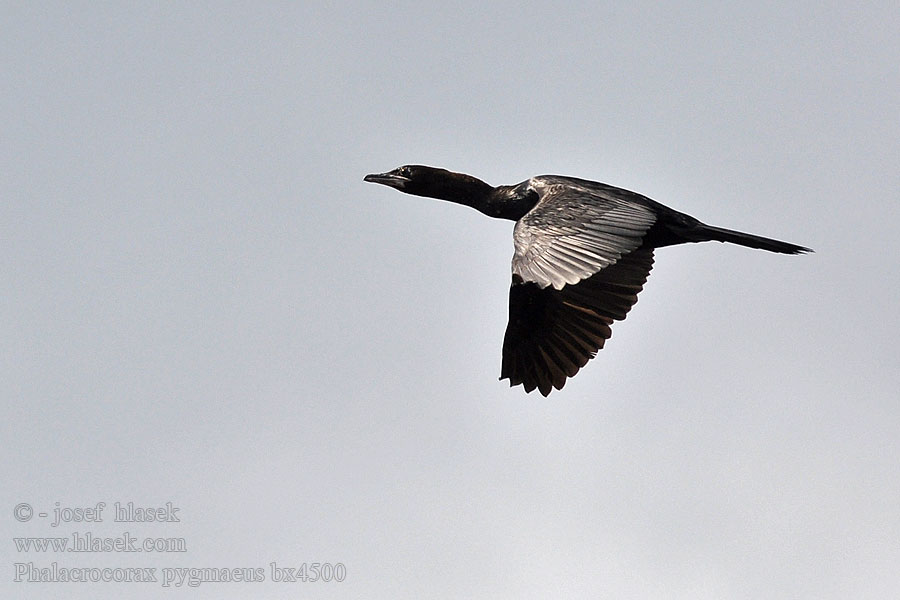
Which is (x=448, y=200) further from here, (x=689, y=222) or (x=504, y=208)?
(x=689, y=222)

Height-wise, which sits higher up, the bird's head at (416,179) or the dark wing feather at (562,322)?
the bird's head at (416,179)

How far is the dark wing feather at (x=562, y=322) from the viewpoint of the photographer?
13789mm

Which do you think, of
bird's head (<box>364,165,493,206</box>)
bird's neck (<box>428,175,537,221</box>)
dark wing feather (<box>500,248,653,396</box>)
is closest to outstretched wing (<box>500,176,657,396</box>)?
dark wing feather (<box>500,248,653,396</box>)

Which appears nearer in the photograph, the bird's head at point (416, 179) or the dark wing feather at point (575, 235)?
the dark wing feather at point (575, 235)

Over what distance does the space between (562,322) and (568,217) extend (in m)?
3.09

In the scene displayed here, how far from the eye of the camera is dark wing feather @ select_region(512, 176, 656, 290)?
10.2 m

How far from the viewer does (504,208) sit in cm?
1394

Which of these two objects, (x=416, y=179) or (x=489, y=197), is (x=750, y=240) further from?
(x=416, y=179)

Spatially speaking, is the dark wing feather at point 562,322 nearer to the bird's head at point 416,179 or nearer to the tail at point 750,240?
the tail at point 750,240

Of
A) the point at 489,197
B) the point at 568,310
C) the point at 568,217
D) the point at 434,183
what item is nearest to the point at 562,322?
the point at 568,310

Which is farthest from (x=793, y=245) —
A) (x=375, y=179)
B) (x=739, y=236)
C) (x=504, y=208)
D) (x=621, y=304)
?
(x=375, y=179)

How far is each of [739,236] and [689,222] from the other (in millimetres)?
505

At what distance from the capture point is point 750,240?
12.9 metres

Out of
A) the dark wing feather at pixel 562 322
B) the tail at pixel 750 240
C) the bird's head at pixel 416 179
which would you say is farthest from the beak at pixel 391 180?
the tail at pixel 750 240
